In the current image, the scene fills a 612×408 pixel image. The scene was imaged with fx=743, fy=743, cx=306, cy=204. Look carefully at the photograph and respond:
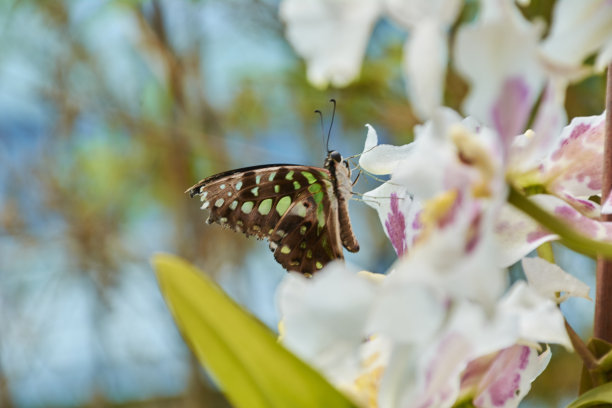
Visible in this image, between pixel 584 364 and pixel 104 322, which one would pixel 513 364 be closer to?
pixel 584 364

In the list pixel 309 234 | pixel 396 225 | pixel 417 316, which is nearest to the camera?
pixel 417 316

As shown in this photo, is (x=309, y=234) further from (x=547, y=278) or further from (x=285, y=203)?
(x=547, y=278)

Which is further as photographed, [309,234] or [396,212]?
[309,234]

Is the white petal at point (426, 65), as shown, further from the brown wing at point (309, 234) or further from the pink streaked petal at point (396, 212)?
the brown wing at point (309, 234)

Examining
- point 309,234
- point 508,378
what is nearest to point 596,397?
point 508,378

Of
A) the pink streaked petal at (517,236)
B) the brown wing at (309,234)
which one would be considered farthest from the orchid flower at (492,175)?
the brown wing at (309,234)
